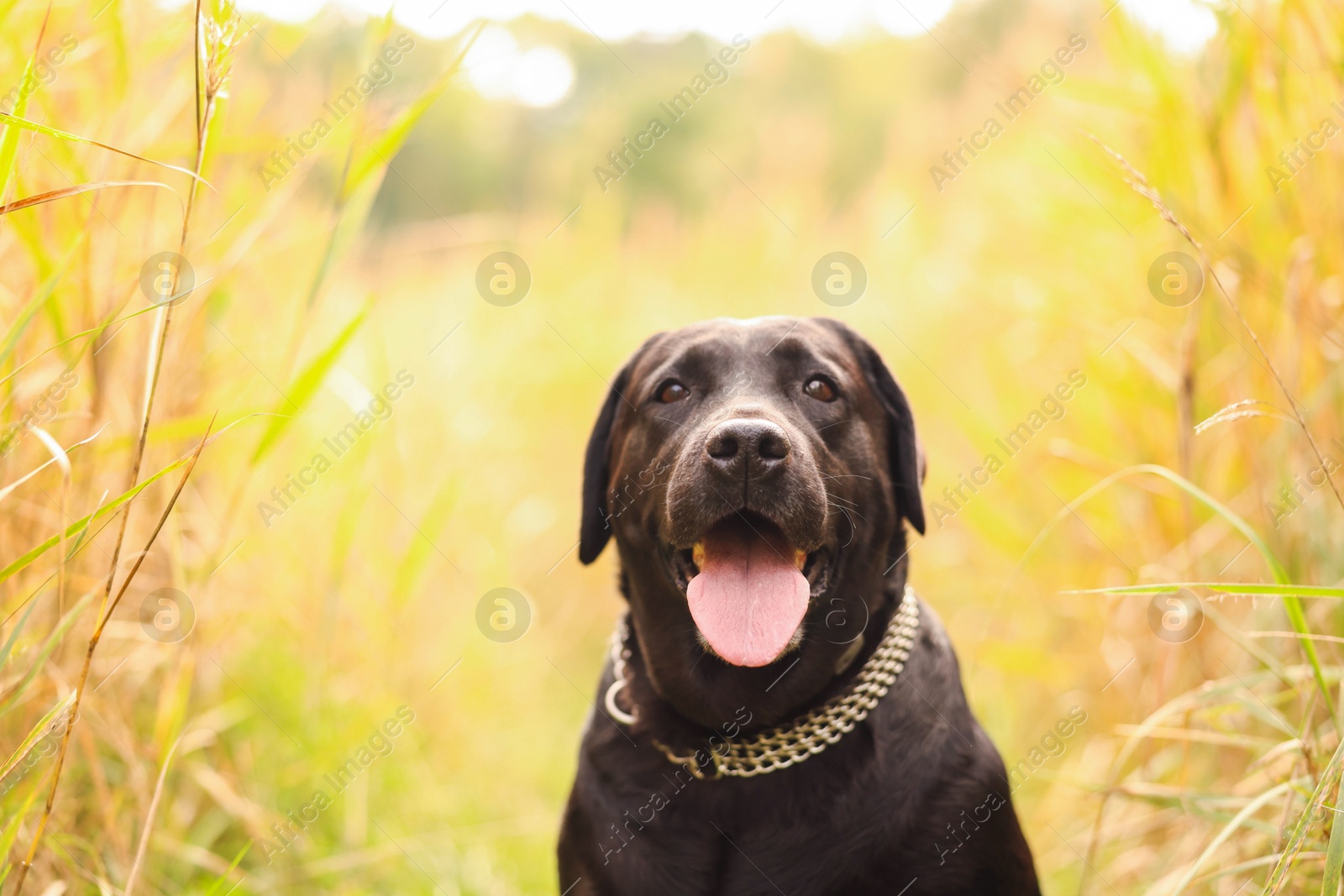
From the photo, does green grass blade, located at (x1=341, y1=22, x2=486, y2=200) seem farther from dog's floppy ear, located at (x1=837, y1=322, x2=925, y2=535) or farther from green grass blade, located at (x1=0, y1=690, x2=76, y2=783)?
green grass blade, located at (x1=0, y1=690, x2=76, y2=783)

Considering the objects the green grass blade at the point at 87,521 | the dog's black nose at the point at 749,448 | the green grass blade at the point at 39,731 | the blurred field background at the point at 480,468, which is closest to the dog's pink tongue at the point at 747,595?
the dog's black nose at the point at 749,448

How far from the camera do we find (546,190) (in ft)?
23.4

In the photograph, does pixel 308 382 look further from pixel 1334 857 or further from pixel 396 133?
pixel 1334 857

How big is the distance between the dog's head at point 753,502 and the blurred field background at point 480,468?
444 millimetres

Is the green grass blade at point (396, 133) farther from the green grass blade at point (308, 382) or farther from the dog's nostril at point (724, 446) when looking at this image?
the dog's nostril at point (724, 446)

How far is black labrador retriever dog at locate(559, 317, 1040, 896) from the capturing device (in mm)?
1892

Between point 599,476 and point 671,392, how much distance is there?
314 millimetres

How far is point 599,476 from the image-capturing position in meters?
2.47

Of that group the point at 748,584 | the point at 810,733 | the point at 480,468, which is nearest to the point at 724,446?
the point at 748,584

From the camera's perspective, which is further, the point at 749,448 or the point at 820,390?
the point at 820,390

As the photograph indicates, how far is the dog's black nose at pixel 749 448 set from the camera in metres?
1.91

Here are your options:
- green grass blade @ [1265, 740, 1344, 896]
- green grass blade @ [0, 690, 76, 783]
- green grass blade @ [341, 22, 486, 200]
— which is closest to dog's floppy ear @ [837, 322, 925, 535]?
green grass blade @ [1265, 740, 1344, 896]

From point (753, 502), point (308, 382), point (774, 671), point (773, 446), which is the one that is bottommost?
point (774, 671)

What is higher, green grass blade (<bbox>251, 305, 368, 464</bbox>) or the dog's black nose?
green grass blade (<bbox>251, 305, 368, 464</bbox>)
